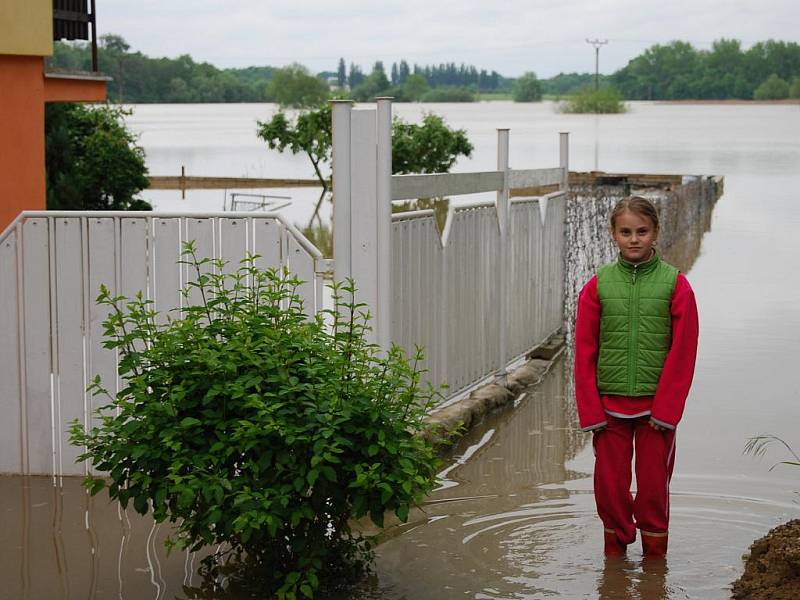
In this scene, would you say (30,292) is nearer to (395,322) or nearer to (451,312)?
(395,322)

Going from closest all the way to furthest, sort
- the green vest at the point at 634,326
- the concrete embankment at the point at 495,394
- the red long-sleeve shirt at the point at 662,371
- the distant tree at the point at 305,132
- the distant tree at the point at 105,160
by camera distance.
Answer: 1. the red long-sleeve shirt at the point at 662,371
2. the green vest at the point at 634,326
3. the concrete embankment at the point at 495,394
4. the distant tree at the point at 105,160
5. the distant tree at the point at 305,132

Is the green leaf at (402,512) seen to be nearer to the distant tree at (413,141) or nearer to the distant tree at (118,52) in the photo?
the distant tree at (413,141)

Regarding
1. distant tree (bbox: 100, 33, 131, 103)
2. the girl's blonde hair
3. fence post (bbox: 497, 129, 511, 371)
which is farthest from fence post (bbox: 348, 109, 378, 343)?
distant tree (bbox: 100, 33, 131, 103)

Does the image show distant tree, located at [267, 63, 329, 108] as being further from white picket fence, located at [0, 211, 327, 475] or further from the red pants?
the red pants

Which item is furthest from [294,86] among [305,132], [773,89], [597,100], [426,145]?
[426,145]

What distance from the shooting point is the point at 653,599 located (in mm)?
4961

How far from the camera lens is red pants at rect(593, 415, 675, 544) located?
531 centimetres

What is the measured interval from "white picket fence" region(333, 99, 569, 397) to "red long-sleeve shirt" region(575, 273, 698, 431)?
144cm

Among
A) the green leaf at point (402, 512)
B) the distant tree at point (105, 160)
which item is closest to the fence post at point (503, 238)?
the green leaf at point (402, 512)

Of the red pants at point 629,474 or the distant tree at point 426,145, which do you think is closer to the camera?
the red pants at point 629,474

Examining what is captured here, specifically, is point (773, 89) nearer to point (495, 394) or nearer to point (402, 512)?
point (495, 394)

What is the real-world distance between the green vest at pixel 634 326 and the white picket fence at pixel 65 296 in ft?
6.56

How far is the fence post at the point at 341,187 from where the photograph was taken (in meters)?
6.20

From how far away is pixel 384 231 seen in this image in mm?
6438
